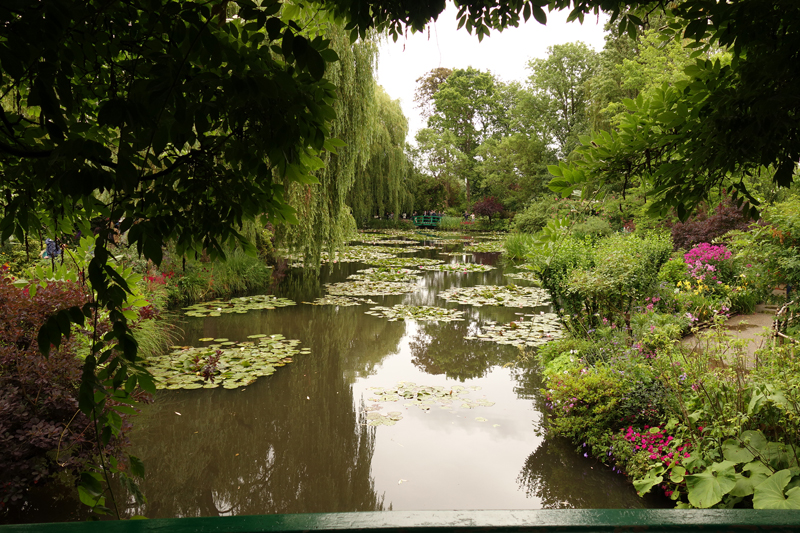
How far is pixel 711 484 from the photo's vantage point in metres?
2.88

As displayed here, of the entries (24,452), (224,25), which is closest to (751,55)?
(224,25)

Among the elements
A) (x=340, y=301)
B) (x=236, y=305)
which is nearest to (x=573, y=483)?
(x=340, y=301)

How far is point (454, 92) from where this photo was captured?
35469 mm

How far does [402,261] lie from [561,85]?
18.4m

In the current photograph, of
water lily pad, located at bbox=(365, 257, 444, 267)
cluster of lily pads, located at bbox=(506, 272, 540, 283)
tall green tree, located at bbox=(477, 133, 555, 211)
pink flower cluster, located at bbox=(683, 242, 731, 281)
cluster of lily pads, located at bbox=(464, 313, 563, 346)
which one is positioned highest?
tall green tree, located at bbox=(477, 133, 555, 211)

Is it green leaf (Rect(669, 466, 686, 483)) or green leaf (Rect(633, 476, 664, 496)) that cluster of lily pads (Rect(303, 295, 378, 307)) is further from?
green leaf (Rect(669, 466, 686, 483))

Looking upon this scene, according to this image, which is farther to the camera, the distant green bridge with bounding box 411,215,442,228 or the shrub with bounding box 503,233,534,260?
the distant green bridge with bounding box 411,215,442,228

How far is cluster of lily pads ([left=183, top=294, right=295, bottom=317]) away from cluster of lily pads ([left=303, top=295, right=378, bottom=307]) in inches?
23.4

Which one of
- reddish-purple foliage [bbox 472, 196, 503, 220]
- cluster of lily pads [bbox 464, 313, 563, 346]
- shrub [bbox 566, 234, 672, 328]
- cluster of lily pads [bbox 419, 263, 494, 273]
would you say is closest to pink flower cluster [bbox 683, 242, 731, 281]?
shrub [bbox 566, 234, 672, 328]

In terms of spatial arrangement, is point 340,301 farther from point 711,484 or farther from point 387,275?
point 711,484

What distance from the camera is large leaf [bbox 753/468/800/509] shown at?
247cm

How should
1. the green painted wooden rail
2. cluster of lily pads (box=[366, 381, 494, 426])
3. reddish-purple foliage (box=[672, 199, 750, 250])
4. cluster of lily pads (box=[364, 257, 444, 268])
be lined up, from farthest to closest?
cluster of lily pads (box=[364, 257, 444, 268]), reddish-purple foliage (box=[672, 199, 750, 250]), cluster of lily pads (box=[366, 381, 494, 426]), the green painted wooden rail

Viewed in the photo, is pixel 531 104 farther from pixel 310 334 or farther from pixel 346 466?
pixel 346 466

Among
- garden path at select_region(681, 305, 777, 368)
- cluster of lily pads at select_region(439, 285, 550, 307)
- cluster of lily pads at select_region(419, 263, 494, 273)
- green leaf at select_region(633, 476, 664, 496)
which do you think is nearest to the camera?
green leaf at select_region(633, 476, 664, 496)
